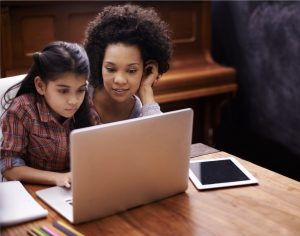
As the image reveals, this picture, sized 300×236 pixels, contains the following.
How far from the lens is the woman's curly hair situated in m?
1.64

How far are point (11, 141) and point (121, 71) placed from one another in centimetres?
42

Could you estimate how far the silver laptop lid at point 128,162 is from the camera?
1065mm

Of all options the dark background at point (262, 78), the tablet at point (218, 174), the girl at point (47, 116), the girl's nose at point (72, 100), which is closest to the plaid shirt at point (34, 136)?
the girl at point (47, 116)

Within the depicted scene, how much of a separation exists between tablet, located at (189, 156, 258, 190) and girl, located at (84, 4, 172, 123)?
0.83 feet

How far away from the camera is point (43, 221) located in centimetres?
114

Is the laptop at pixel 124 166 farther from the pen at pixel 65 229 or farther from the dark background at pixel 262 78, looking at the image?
the dark background at pixel 262 78

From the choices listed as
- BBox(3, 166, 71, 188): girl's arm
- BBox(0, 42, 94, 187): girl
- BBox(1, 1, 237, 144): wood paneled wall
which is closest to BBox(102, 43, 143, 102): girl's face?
BBox(0, 42, 94, 187): girl

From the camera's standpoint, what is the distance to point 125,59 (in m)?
1.59

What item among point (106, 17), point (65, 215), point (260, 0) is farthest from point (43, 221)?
point (260, 0)

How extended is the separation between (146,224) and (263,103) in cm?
229

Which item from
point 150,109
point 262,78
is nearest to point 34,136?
point 150,109

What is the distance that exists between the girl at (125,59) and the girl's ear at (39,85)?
0.26m

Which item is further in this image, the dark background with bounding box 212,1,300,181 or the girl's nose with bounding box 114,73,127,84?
the dark background with bounding box 212,1,300,181

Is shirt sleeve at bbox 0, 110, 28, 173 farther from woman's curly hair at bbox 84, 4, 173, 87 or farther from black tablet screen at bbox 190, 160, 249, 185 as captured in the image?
black tablet screen at bbox 190, 160, 249, 185
